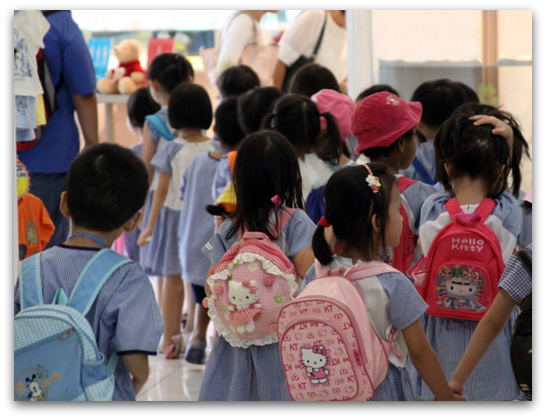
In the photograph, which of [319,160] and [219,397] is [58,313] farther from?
[319,160]

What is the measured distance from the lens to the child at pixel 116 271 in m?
1.87

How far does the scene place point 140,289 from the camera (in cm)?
189

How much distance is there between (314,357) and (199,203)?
67.0 inches

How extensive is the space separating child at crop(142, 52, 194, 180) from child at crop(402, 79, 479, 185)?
1.39 metres

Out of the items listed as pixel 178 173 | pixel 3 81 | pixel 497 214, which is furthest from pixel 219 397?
pixel 178 173

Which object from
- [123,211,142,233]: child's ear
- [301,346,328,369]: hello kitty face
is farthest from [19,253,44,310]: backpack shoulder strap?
[301,346,328,369]: hello kitty face

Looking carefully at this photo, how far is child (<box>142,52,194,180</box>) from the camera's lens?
388cm

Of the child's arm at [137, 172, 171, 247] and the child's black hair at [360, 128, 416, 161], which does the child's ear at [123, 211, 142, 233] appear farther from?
the child's arm at [137, 172, 171, 247]

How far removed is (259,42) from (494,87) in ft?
4.49

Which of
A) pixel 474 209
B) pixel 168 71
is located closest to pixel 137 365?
pixel 474 209

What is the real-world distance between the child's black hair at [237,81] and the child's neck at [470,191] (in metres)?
1.77

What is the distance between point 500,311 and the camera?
1897mm

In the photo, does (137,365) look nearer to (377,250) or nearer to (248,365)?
(248,365)

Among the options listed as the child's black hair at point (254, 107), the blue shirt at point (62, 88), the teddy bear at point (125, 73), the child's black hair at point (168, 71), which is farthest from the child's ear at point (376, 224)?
the teddy bear at point (125, 73)
